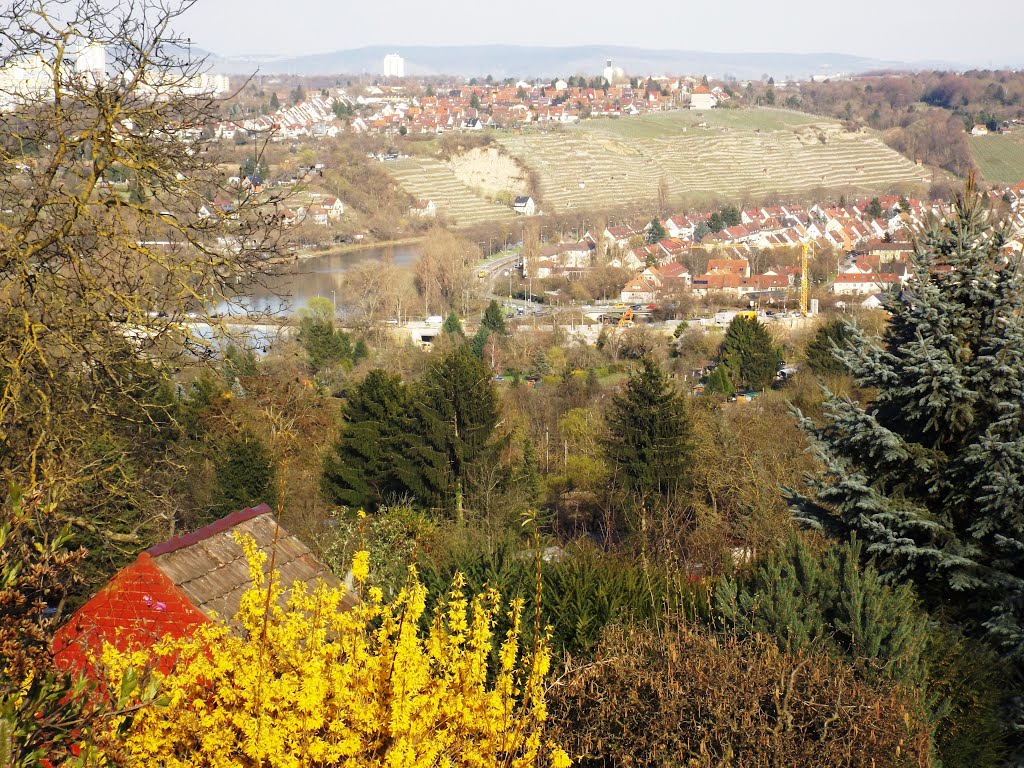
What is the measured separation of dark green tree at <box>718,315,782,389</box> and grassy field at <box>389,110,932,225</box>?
103ft

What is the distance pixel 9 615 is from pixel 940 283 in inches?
167

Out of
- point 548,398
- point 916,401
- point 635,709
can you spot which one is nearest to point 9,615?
point 635,709

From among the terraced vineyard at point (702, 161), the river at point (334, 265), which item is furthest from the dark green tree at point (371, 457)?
the terraced vineyard at point (702, 161)

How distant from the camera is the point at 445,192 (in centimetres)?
5541

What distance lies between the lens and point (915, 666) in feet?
9.47

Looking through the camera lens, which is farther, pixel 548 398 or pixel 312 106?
pixel 312 106

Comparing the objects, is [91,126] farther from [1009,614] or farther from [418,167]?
[418,167]

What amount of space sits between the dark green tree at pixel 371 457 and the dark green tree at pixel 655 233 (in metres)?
33.8

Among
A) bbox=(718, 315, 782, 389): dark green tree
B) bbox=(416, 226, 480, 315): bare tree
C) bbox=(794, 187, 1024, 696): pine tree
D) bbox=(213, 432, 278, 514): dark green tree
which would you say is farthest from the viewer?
bbox=(416, 226, 480, 315): bare tree

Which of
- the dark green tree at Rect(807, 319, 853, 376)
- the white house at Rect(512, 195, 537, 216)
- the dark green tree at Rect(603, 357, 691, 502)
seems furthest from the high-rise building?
the dark green tree at Rect(603, 357, 691, 502)

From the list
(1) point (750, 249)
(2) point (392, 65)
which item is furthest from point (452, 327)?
(2) point (392, 65)

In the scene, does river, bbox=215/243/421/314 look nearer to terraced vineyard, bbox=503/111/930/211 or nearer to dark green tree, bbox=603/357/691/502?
terraced vineyard, bbox=503/111/930/211

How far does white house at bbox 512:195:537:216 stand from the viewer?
52875mm

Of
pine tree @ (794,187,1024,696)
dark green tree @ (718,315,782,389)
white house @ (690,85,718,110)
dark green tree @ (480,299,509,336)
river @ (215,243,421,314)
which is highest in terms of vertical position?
pine tree @ (794,187,1024,696)
